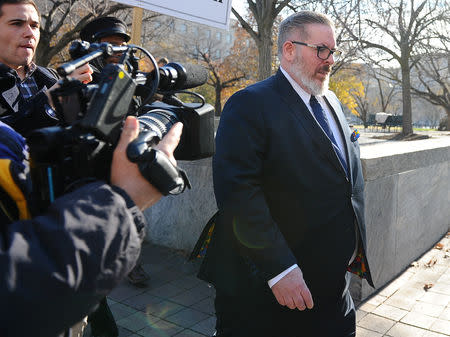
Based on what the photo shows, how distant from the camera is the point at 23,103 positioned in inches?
81.8

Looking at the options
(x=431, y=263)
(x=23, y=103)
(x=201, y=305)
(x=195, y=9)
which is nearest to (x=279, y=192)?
(x=23, y=103)

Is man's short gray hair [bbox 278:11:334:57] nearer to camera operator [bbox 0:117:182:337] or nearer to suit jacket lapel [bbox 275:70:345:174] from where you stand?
suit jacket lapel [bbox 275:70:345:174]

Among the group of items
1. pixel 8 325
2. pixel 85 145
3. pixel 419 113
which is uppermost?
pixel 85 145

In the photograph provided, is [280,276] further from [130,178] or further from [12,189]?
[12,189]

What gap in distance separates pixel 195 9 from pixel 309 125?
1.89m

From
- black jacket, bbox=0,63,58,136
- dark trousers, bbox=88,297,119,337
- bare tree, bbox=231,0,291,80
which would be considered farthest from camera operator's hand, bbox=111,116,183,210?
bare tree, bbox=231,0,291,80

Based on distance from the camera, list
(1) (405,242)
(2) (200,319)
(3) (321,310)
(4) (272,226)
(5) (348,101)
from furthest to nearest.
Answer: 1. (5) (348,101)
2. (1) (405,242)
3. (2) (200,319)
4. (3) (321,310)
5. (4) (272,226)

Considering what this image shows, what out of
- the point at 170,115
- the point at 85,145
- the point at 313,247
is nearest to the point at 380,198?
the point at 313,247

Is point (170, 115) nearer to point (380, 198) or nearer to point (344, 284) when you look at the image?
point (344, 284)

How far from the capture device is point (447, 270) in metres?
4.74

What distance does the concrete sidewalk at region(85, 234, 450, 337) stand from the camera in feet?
11.0

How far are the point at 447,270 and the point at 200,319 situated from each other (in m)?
2.83

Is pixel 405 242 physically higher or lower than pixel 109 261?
lower

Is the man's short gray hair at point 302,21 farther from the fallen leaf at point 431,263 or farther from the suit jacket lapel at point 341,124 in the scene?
the fallen leaf at point 431,263
